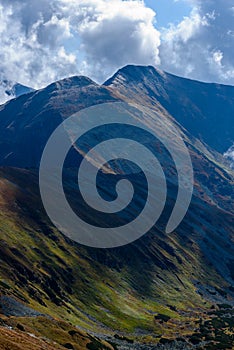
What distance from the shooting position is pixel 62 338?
7456cm

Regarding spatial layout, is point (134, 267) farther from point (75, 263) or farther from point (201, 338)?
point (201, 338)

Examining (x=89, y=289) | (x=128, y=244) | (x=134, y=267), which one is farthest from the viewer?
(x=128, y=244)

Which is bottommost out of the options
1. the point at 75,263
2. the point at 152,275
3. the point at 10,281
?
the point at 10,281

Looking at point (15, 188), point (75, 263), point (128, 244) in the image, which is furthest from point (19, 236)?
point (128, 244)

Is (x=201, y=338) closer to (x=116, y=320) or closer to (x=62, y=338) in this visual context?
(x=116, y=320)

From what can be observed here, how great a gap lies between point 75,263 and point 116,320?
107ft

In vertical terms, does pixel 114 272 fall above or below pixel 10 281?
above

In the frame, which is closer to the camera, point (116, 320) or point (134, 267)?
point (116, 320)

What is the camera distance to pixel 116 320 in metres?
121

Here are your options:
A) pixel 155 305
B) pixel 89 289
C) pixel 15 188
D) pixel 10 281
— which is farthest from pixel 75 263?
pixel 15 188

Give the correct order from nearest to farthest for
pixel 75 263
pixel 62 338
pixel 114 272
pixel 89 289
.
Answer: pixel 62 338, pixel 89 289, pixel 75 263, pixel 114 272

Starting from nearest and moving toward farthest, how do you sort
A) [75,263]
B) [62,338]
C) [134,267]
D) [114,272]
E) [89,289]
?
[62,338], [89,289], [75,263], [114,272], [134,267]

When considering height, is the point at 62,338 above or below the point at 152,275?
below

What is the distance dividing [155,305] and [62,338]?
274 ft
